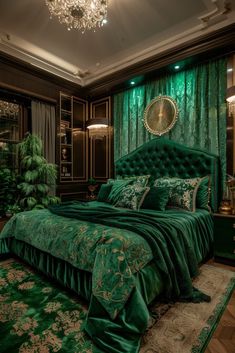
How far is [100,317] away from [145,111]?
3.28 meters

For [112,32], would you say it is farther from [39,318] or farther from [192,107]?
[39,318]

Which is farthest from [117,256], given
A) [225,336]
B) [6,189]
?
[6,189]

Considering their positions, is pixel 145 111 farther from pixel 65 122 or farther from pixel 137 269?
pixel 137 269

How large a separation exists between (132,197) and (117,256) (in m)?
1.51

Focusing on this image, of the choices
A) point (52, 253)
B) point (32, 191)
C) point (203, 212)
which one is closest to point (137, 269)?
point (52, 253)

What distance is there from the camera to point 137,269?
1.50m

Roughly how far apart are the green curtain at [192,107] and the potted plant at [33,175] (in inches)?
62.5

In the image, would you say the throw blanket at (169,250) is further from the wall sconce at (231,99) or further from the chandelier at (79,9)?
the chandelier at (79,9)

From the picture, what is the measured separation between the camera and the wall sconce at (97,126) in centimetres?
427

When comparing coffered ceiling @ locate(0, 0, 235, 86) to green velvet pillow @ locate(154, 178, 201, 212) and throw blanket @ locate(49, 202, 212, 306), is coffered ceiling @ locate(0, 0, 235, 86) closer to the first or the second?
green velvet pillow @ locate(154, 178, 201, 212)

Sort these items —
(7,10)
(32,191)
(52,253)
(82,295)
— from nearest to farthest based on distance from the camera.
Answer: (82,295) < (52,253) < (7,10) < (32,191)

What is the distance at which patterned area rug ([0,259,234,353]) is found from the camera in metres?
1.33

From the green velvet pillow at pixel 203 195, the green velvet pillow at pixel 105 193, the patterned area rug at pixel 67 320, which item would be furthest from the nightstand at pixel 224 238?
the green velvet pillow at pixel 105 193

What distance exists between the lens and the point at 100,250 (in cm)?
156
